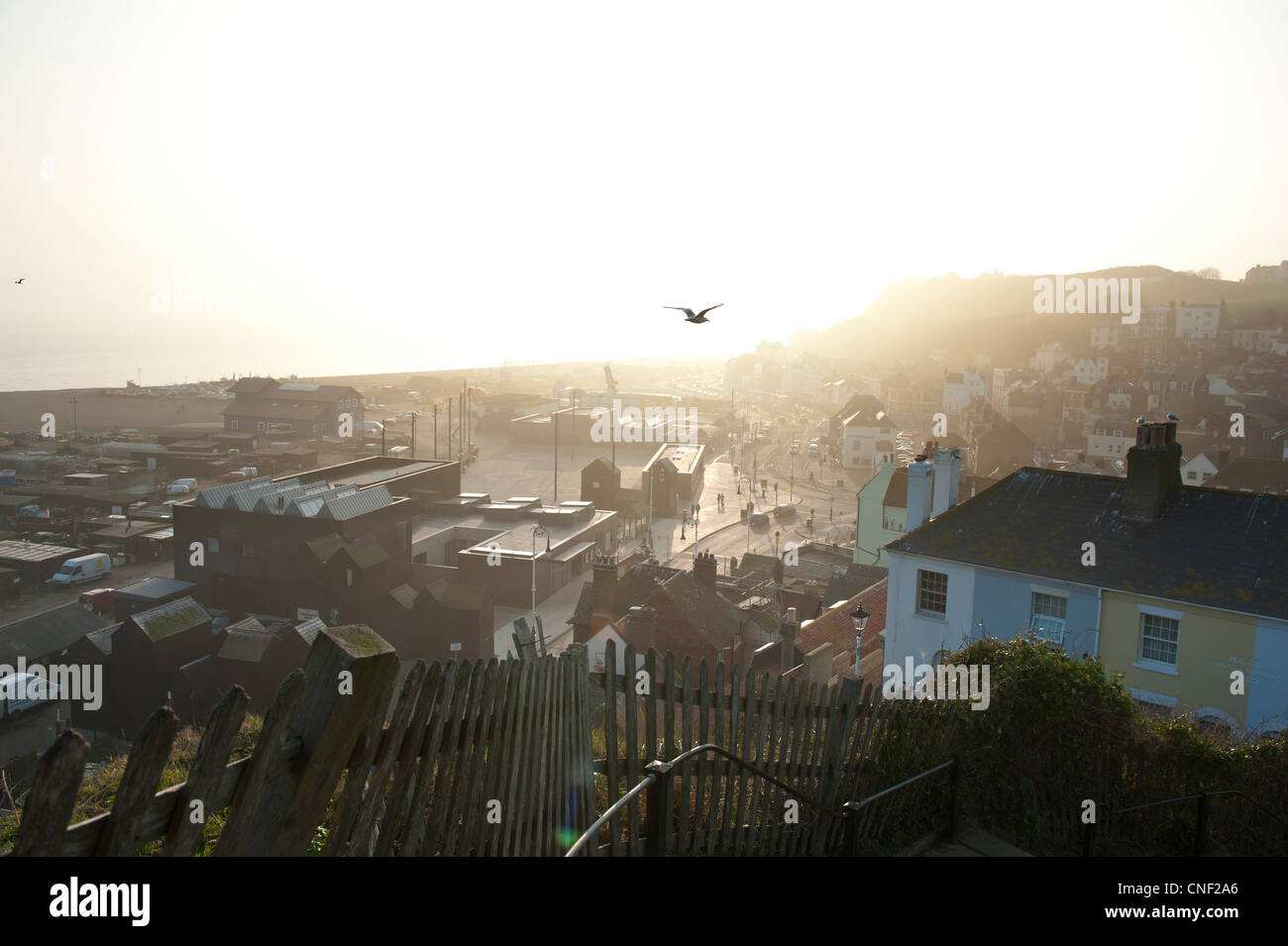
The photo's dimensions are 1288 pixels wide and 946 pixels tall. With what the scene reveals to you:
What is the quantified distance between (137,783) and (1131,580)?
16.8 m

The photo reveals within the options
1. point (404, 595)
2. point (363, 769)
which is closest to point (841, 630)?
point (404, 595)

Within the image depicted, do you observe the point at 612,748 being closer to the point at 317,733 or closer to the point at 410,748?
the point at 410,748

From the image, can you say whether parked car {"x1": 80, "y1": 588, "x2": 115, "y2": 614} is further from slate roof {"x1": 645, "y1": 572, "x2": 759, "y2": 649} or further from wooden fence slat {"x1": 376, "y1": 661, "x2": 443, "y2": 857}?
wooden fence slat {"x1": 376, "y1": 661, "x2": 443, "y2": 857}

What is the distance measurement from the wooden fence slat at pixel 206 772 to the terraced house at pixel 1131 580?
12596mm

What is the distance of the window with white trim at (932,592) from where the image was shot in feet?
58.3

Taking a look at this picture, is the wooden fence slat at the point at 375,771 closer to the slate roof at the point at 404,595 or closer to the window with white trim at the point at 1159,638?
the window with white trim at the point at 1159,638

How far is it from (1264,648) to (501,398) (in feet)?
324

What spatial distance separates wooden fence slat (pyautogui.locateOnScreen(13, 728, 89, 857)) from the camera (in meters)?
2.11

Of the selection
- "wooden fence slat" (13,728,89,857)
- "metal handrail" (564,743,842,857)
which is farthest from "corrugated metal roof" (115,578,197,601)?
"wooden fence slat" (13,728,89,857)

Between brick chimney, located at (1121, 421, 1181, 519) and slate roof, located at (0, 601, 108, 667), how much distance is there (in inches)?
1074

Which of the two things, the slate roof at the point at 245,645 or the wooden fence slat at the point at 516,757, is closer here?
the wooden fence slat at the point at 516,757

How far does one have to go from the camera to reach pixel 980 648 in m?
8.52

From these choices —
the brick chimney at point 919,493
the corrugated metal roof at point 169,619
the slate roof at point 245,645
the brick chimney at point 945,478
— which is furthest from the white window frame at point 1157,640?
the corrugated metal roof at point 169,619
